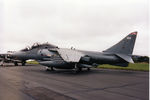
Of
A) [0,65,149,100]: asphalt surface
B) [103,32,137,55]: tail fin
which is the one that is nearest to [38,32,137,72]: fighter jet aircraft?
[103,32,137,55]: tail fin

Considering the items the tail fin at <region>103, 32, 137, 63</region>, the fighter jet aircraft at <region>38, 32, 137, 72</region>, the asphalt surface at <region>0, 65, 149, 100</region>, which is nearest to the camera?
the asphalt surface at <region>0, 65, 149, 100</region>

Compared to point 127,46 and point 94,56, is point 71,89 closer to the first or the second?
point 94,56

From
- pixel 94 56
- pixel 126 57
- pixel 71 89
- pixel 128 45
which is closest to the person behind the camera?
pixel 71 89

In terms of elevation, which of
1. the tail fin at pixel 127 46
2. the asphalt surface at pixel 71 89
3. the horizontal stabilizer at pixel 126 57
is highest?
the tail fin at pixel 127 46

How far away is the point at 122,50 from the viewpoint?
59.0 feet

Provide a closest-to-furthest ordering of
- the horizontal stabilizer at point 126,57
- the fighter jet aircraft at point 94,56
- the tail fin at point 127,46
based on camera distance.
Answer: the fighter jet aircraft at point 94,56
the horizontal stabilizer at point 126,57
the tail fin at point 127,46

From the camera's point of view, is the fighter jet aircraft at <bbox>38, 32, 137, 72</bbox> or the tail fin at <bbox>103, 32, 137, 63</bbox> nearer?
the fighter jet aircraft at <bbox>38, 32, 137, 72</bbox>

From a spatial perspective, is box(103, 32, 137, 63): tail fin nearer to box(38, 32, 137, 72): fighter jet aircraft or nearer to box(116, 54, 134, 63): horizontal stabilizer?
box(38, 32, 137, 72): fighter jet aircraft

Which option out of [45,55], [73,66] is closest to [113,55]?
[73,66]

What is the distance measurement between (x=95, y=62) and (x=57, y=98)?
12.5m

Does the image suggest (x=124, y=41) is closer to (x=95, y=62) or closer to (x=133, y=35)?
(x=133, y=35)

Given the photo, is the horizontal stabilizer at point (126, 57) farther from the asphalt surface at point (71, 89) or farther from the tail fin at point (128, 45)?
the asphalt surface at point (71, 89)

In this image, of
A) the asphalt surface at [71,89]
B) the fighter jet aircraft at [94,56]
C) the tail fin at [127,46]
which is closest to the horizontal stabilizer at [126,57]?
the fighter jet aircraft at [94,56]

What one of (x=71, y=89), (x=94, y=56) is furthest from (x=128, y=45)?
(x=71, y=89)
